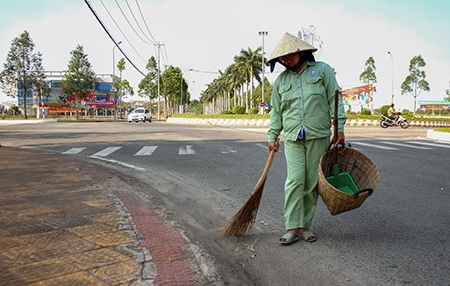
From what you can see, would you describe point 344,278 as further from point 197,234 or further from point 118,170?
point 118,170

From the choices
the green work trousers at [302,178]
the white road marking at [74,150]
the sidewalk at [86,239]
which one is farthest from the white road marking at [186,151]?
the green work trousers at [302,178]

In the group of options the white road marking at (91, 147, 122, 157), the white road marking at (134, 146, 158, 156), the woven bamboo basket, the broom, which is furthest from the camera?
the white road marking at (134, 146, 158, 156)

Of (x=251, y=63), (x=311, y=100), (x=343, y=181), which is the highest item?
(x=251, y=63)

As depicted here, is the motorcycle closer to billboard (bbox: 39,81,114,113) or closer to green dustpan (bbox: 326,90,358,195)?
green dustpan (bbox: 326,90,358,195)

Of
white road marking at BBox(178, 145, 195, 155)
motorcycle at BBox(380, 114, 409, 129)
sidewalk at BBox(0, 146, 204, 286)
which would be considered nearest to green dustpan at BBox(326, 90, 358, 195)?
sidewalk at BBox(0, 146, 204, 286)

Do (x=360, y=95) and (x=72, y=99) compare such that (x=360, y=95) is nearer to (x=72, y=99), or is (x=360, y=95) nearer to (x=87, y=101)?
(x=72, y=99)

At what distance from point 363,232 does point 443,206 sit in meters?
1.69

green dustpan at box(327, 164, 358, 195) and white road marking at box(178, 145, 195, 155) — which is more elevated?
green dustpan at box(327, 164, 358, 195)

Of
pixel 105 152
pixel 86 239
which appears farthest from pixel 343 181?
pixel 105 152

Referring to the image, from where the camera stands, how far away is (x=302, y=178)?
150 inches

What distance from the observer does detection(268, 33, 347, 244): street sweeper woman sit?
3773 millimetres

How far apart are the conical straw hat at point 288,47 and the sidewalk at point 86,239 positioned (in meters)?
1.82

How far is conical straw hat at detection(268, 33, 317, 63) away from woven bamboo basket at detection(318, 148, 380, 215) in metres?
0.92

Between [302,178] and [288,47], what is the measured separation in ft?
3.74
